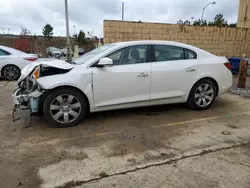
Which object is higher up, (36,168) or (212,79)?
(212,79)

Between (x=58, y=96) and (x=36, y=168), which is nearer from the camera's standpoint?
(x=36, y=168)

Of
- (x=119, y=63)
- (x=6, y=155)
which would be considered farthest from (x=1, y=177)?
(x=119, y=63)

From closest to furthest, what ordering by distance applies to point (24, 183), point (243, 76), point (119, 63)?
point (24, 183), point (119, 63), point (243, 76)

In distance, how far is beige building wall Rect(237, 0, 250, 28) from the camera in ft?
40.3

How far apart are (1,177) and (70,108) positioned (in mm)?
1604

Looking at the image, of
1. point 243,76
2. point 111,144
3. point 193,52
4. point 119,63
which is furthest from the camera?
point 243,76

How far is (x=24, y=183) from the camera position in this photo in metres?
2.34

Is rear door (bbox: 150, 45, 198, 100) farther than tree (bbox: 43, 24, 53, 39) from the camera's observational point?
No

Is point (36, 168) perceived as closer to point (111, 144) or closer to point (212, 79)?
point (111, 144)

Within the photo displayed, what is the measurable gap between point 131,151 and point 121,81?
142 cm

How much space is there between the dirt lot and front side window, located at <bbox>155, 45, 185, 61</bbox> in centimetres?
118

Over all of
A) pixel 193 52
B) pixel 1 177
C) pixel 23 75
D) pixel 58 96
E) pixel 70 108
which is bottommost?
pixel 1 177

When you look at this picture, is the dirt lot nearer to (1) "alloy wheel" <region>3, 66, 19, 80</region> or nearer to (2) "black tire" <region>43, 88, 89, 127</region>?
(2) "black tire" <region>43, 88, 89, 127</region>

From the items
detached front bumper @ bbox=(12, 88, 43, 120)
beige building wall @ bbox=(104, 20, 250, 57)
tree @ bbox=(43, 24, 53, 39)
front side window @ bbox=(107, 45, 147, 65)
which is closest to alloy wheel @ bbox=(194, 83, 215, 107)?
front side window @ bbox=(107, 45, 147, 65)
